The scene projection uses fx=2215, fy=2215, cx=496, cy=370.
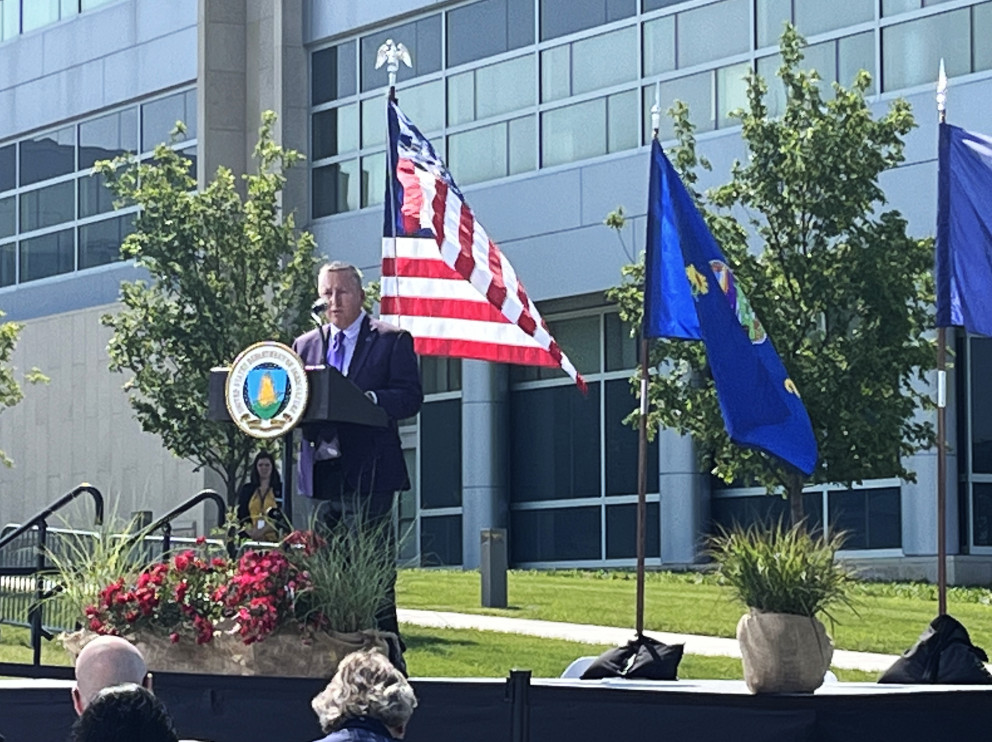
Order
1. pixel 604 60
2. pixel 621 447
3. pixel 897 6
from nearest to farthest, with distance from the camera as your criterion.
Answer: pixel 897 6
pixel 604 60
pixel 621 447

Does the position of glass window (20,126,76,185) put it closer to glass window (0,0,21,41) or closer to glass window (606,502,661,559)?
glass window (0,0,21,41)

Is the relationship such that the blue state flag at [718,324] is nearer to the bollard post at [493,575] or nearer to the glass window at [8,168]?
the bollard post at [493,575]

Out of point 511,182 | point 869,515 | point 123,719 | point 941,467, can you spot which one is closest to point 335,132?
point 511,182

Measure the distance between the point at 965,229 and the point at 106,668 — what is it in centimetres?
621

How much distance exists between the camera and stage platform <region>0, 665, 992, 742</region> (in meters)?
8.61

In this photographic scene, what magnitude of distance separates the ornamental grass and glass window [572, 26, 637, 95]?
25318mm

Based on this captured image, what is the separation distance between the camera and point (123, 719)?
5.48m

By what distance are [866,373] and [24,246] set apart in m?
27.7

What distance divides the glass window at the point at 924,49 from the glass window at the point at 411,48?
9721mm

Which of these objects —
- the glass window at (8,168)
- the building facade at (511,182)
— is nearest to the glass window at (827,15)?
the building facade at (511,182)

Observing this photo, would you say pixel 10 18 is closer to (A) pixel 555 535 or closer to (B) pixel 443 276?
(A) pixel 555 535

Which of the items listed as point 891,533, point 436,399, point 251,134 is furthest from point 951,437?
point 251,134

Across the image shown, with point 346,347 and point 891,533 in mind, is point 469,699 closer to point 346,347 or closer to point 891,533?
point 346,347

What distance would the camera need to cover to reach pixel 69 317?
44.0 meters
